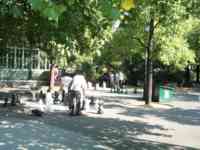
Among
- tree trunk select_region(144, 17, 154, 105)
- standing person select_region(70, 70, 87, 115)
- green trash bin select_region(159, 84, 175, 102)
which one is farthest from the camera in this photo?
green trash bin select_region(159, 84, 175, 102)

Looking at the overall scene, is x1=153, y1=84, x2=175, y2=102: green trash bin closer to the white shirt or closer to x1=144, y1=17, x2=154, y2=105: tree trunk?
x1=144, y1=17, x2=154, y2=105: tree trunk

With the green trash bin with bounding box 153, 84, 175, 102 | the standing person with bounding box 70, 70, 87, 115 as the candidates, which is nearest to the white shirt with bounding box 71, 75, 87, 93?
the standing person with bounding box 70, 70, 87, 115

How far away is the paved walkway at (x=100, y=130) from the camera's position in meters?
10.4

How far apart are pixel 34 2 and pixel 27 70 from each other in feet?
97.6

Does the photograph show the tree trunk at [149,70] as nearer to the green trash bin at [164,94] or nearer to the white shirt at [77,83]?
the green trash bin at [164,94]

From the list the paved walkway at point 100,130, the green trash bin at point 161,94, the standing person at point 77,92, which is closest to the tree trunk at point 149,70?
the green trash bin at point 161,94

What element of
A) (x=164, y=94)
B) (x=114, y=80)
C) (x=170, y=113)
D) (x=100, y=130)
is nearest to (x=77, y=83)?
(x=100, y=130)

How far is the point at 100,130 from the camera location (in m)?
12.8

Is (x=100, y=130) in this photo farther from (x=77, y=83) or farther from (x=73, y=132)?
(x=77, y=83)

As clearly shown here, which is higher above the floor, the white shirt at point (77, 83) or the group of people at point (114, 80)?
the group of people at point (114, 80)

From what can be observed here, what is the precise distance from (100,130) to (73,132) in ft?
3.51

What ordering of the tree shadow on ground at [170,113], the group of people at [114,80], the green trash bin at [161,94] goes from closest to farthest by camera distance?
1. the tree shadow on ground at [170,113]
2. the green trash bin at [161,94]
3. the group of people at [114,80]

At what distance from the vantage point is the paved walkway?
408 inches

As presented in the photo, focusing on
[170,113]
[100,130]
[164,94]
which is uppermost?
[164,94]
